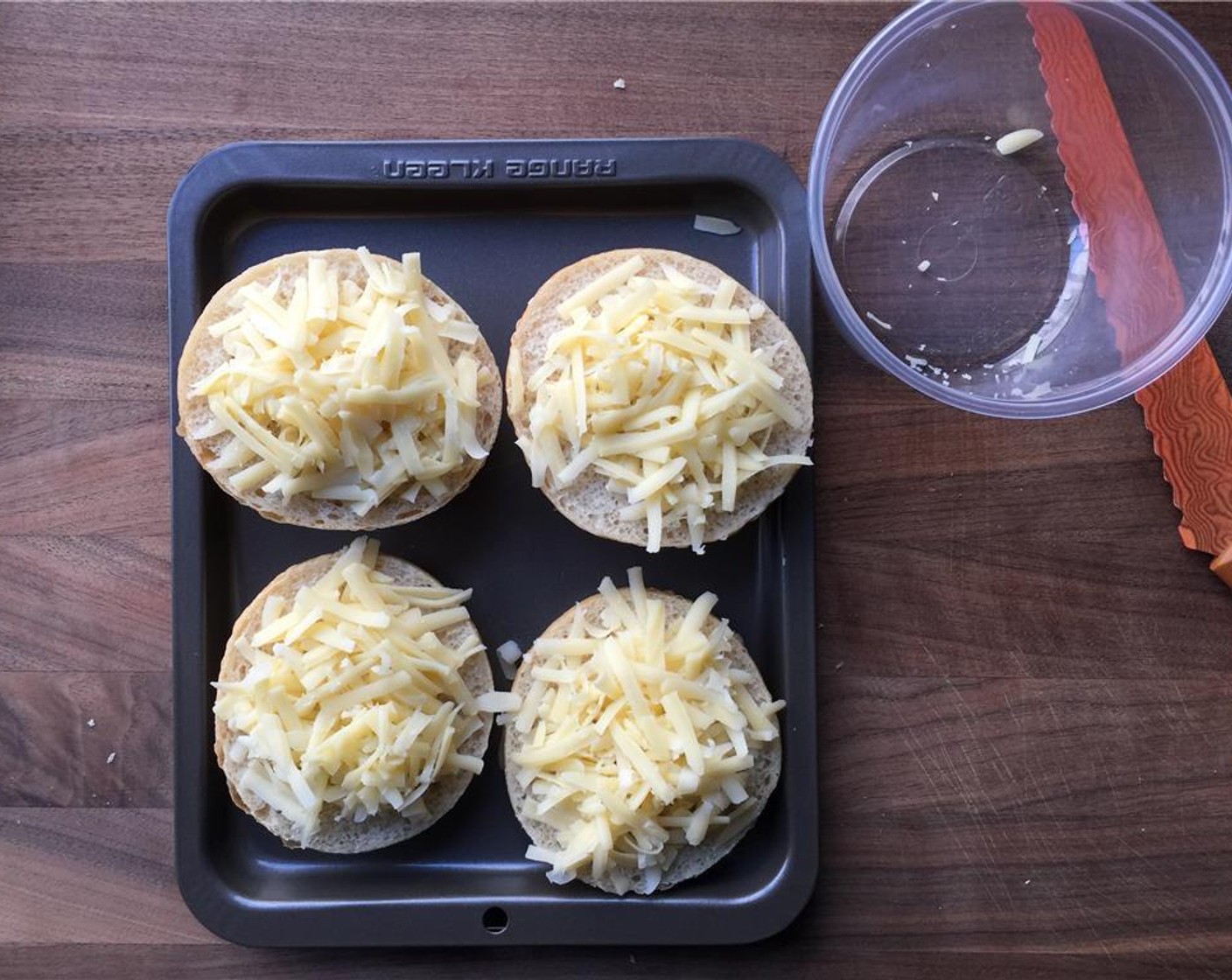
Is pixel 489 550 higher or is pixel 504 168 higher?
pixel 504 168

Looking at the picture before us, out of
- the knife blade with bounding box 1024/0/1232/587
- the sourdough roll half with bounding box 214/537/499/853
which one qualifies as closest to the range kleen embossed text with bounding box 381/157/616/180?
the sourdough roll half with bounding box 214/537/499/853

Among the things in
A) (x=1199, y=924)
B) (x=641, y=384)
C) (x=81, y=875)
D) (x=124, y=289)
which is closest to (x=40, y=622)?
(x=81, y=875)

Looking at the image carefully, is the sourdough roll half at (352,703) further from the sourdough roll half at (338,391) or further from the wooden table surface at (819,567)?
the wooden table surface at (819,567)

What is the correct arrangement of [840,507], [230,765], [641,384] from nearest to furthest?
[641,384], [230,765], [840,507]

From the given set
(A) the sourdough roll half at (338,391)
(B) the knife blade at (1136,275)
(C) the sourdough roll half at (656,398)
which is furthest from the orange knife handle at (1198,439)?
(A) the sourdough roll half at (338,391)

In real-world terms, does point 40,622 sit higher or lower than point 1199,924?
higher

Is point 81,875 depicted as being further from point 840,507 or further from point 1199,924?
point 1199,924

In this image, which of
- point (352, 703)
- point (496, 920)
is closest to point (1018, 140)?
point (352, 703)

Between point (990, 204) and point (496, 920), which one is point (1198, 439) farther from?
point (496, 920)
